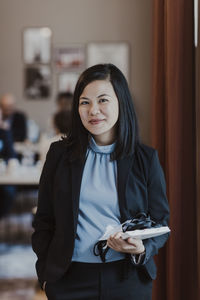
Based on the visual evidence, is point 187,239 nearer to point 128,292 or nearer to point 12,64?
point 128,292

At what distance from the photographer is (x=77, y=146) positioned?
1.69m

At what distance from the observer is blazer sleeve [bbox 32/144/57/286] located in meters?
1.70

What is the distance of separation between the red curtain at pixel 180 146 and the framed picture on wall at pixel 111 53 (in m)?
5.79

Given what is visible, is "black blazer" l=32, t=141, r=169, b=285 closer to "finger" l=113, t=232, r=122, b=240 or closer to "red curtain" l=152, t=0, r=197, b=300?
"finger" l=113, t=232, r=122, b=240

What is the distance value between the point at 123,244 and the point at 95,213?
0.17 meters

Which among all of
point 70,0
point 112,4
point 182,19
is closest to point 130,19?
point 112,4

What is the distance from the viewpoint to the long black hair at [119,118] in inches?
64.2

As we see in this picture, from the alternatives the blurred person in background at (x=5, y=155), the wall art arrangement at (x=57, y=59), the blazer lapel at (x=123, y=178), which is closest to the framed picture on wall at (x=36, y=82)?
the wall art arrangement at (x=57, y=59)

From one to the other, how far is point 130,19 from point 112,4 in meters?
0.43

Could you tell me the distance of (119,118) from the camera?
1668 mm

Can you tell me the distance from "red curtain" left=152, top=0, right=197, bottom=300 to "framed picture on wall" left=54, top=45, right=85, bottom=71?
19.5 feet

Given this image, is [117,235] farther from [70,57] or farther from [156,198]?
[70,57]

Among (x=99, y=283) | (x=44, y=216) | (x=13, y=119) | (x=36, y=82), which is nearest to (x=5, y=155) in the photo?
(x=13, y=119)

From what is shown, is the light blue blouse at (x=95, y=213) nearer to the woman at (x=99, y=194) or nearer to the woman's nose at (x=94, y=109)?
the woman at (x=99, y=194)
